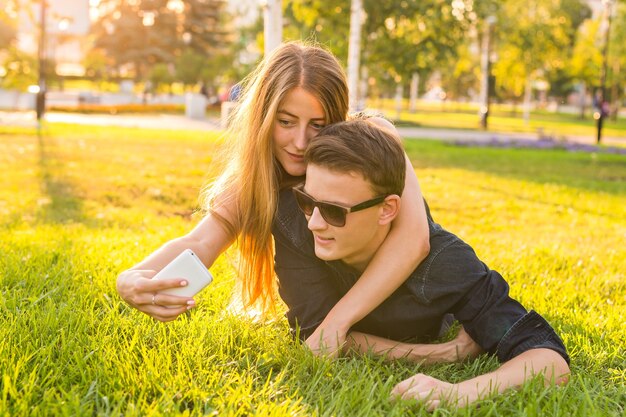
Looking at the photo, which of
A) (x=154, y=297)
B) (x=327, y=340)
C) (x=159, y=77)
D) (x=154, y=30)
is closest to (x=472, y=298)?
(x=327, y=340)

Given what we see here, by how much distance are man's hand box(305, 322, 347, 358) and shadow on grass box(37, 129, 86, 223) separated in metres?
4.19

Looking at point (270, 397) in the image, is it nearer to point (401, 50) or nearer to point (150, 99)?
point (401, 50)

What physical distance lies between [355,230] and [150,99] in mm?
42808

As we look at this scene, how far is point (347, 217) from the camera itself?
292 cm

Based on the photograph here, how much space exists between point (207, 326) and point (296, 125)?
38.8 inches

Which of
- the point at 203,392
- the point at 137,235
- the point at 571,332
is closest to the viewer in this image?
the point at 203,392

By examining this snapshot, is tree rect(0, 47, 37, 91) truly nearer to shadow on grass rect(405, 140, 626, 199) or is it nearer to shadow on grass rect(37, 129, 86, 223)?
shadow on grass rect(37, 129, 86, 223)

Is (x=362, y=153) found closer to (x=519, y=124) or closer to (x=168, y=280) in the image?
(x=168, y=280)

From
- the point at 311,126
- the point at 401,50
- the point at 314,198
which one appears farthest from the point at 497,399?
the point at 401,50

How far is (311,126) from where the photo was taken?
129 inches

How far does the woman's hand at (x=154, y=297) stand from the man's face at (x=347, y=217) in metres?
0.60

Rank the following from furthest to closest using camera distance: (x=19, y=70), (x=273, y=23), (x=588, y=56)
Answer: (x=588, y=56) < (x=19, y=70) < (x=273, y=23)

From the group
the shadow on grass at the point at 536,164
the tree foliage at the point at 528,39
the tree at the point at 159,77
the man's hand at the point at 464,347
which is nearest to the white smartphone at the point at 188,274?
the man's hand at the point at 464,347

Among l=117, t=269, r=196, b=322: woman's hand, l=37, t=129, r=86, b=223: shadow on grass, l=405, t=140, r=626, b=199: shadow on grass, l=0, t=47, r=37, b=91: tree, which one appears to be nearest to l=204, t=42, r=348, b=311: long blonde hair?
l=117, t=269, r=196, b=322: woman's hand
